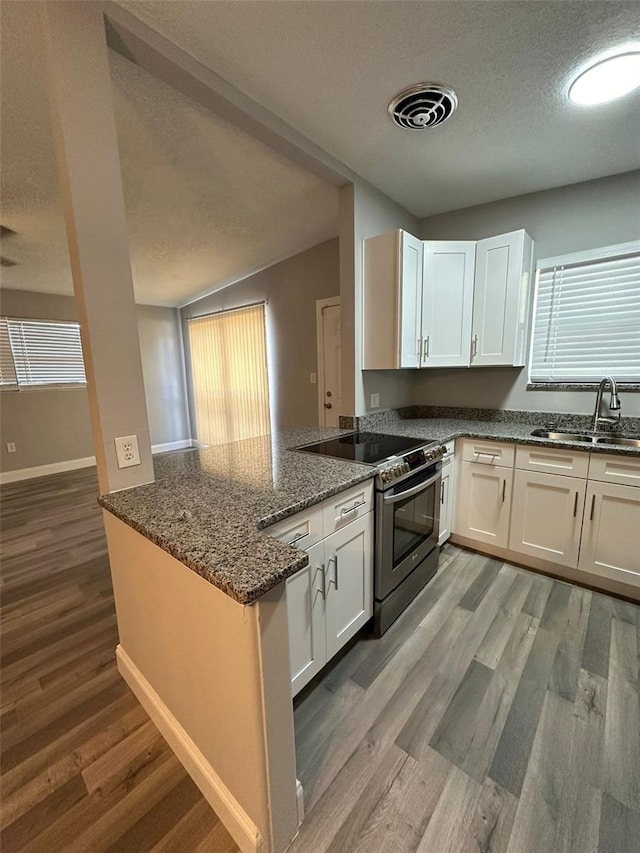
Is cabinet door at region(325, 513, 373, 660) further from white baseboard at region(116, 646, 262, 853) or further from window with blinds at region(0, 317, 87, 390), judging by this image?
window with blinds at region(0, 317, 87, 390)

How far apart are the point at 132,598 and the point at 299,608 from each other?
69 centimetres

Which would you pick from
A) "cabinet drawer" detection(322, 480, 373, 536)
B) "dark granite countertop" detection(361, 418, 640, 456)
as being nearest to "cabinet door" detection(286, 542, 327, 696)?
"cabinet drawer" detection(322, 480, 373, 536)

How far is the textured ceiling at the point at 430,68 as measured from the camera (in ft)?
4.07

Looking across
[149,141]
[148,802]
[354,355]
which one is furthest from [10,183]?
[148,802]

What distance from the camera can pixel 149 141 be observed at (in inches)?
74.9

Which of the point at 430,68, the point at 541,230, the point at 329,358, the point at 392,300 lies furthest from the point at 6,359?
the point at 541,230

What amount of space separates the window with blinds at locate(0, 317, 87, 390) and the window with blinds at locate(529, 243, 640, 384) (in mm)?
5030

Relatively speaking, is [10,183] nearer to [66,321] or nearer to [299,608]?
[299,608]

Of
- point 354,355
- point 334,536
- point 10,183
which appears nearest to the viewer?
point 334,536

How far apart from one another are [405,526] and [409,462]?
1.22 feet

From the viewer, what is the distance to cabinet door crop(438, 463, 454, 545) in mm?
2406

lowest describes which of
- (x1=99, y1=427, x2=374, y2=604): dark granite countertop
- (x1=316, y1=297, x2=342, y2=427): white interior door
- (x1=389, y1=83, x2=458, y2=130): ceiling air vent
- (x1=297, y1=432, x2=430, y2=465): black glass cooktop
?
(x1=99, y1=427, x2=374, y2=604): dark granite countertop

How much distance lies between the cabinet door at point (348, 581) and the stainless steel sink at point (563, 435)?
158cm

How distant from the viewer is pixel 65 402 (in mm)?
4918
